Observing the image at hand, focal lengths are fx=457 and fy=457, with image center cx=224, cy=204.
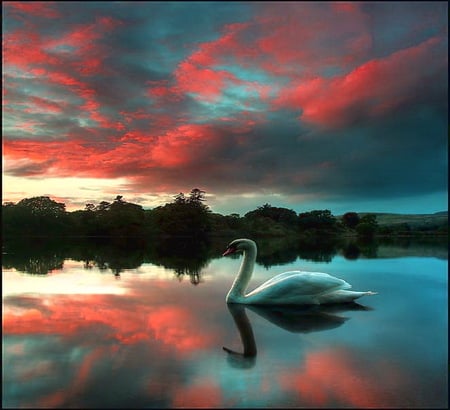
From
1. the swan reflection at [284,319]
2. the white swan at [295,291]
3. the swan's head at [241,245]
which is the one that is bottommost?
the swan reflection at [284,319]

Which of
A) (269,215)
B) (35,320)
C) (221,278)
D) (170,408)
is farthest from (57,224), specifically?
(170,408)

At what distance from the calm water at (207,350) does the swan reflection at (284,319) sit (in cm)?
2

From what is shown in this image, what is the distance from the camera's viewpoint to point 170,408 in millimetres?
3490

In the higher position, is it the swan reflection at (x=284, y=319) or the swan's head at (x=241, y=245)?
the swan's head at (x=241, y=245)

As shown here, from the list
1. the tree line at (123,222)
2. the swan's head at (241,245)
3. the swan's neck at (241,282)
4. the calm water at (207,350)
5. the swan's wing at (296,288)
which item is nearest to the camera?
the calm water at (207,350)

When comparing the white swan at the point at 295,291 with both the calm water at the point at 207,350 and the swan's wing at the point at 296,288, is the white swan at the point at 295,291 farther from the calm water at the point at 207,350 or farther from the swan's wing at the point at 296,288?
the calm water at the point at 207,350

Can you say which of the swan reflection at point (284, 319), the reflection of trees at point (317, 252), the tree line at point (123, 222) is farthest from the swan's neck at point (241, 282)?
the tree line at point (123, 222)

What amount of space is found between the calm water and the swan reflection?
18 millimetres

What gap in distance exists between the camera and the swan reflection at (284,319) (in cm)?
504

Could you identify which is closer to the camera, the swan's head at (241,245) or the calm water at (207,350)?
the calm water at (207,350)

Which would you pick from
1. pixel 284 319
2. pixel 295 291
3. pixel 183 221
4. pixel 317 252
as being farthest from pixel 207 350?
pixel 183 221

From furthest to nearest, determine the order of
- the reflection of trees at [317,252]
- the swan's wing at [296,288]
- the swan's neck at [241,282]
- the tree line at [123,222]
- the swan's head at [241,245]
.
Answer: the tree line at [123,222]
the reflection of trees at [317,252]
the swan's head at [241,245]
the swan's neck at [241,282]
the swan's wing at [296,288]

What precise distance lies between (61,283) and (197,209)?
48.0 metres

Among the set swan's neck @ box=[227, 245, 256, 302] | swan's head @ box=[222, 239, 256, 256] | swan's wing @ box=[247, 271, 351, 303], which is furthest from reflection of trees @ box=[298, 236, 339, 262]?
swan's wing @ box=[247, 271, 351, 303]
